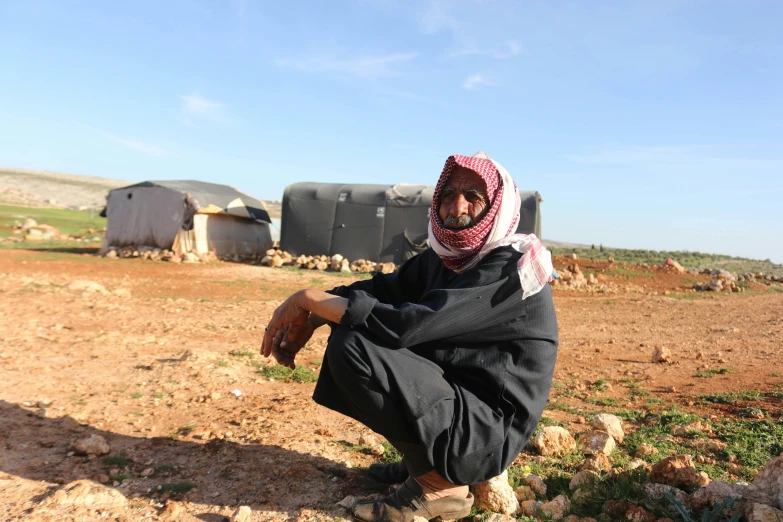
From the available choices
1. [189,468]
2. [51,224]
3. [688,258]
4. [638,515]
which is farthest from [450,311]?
[688,258]

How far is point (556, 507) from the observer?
2.36 metres

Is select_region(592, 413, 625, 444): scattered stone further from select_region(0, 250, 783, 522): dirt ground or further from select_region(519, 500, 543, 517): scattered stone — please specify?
select_region(519, 500, 543, 517): scattered stone

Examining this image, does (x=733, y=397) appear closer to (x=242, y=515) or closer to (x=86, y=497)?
(x=242, y=515)

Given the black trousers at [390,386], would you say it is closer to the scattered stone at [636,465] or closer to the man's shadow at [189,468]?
the man's shadow at [189,468]

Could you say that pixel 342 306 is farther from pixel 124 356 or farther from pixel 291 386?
pixel 124 356

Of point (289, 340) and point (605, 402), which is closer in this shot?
point (289, 340)

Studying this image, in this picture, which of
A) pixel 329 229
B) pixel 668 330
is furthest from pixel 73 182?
pixel 668 330

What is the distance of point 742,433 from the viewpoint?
11.0 feet

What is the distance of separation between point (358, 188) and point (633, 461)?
49.6 feet

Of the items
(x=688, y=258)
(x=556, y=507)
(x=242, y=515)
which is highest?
(x=688, y=258)

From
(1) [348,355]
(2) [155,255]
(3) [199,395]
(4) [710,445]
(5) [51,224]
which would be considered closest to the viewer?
(1) [348,355]

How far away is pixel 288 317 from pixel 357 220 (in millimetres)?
14691

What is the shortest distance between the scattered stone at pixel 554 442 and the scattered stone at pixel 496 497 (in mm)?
660

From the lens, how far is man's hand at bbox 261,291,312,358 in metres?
2.40
